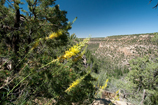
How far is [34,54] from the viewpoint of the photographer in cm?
177

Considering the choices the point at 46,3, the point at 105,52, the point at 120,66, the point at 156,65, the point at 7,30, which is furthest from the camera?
the point at 105,52

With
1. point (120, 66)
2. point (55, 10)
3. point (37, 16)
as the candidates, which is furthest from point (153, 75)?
point (120, 66)

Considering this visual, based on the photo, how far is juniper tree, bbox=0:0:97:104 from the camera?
57.1 inches

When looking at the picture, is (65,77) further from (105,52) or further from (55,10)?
(105,52)

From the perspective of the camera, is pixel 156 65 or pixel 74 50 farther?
pixel 156 65

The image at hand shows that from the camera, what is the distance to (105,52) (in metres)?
94.4

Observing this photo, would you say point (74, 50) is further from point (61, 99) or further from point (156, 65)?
point (156, 65)

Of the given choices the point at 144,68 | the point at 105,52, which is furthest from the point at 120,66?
the point at 144,68

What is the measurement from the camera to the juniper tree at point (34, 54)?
4.76 feet

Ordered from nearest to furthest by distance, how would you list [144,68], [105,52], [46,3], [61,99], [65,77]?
[61,99] < [65,77] < [46,3] < [144,68] < [105,52]

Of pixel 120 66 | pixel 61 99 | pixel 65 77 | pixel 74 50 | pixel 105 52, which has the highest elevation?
pixel 74 50

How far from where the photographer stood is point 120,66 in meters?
70.9

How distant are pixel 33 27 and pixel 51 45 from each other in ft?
3.59

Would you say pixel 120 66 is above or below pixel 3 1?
below
